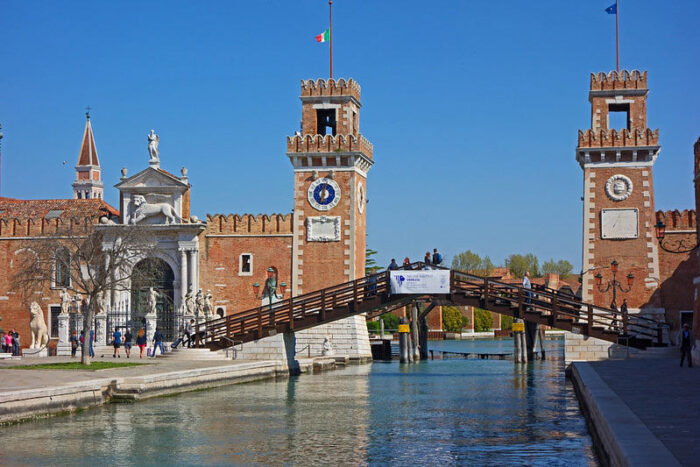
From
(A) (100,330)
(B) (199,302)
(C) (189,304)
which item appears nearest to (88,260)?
(B) (199,302)

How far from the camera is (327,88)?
4478 cm

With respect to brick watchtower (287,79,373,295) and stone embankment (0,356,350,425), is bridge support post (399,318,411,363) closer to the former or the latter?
brick watchtower (287,79,373,295)

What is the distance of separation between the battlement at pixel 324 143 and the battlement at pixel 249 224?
3.05 m

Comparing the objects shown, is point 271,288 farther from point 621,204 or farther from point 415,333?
point 621,204

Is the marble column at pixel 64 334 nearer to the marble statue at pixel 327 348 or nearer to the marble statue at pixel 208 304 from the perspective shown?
the marble statue at pixel 208 304

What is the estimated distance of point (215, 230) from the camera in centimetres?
4569

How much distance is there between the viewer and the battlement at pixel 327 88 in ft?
147

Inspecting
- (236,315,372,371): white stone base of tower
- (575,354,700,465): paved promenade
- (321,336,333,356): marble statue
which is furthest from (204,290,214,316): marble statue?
(575,354,700,465): paved promenade

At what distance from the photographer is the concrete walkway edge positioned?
10773 mm

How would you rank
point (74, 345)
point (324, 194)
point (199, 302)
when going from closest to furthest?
point (74, 345) < point (199, 302) < point (324, 194)

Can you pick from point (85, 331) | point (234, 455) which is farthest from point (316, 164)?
point (234, 455)

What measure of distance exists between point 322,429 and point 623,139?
25.1 meters

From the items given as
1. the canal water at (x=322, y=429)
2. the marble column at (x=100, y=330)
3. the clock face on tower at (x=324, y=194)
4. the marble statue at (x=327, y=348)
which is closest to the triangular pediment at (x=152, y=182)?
the clock face on tower at (x=324, y=194)

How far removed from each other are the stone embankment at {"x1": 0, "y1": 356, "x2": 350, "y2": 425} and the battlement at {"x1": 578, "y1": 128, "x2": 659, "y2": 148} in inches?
631
